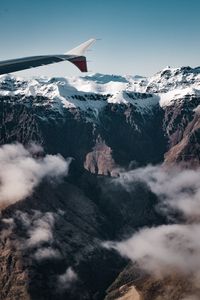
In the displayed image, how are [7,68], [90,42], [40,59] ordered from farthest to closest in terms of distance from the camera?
[90,42]
[40,59]
[7,68]

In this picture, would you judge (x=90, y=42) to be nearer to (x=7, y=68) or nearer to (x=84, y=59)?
(x=84, y=59)

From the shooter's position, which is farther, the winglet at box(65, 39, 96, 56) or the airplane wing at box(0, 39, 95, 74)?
the winglet at box(65, 39, 96, 56)

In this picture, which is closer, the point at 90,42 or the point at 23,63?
the point at 23,63

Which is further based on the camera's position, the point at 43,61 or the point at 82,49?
the point at 82,49

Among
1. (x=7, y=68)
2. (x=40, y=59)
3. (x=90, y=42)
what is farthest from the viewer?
(x=90, y=42)

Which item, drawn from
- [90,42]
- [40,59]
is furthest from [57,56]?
[90,42]

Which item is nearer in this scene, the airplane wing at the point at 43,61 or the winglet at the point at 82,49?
the airplane wing at the point at 43,61
